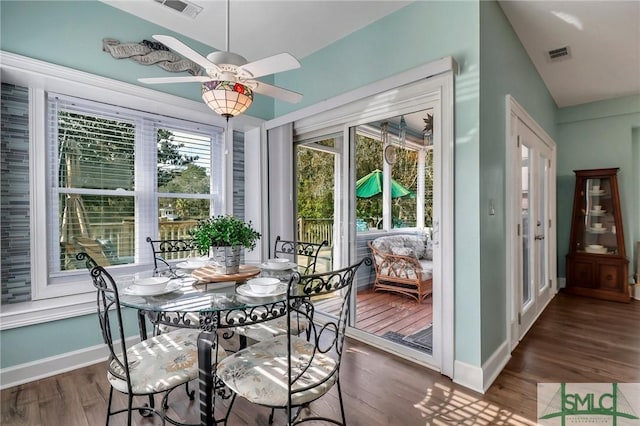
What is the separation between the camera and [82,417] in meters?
1.82

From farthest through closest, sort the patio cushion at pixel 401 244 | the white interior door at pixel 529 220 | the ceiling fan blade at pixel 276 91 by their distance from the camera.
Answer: the patio cushion at pixel 401 244 → the white interior door at pixel 529 220 → the ceiling fan blade at pixel 276 91

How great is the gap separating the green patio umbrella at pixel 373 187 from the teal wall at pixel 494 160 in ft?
2.23

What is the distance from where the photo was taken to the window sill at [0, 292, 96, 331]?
2.13 m

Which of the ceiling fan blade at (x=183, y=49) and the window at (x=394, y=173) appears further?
the window at (x=394, y=173)

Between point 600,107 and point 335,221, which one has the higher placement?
point 600,107

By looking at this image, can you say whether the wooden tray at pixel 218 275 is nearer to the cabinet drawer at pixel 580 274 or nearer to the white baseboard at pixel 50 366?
the white baseboard at pixel 50 366

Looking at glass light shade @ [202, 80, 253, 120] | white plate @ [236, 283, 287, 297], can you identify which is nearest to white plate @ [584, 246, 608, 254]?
white plate @ [236, 283, 287, 297]

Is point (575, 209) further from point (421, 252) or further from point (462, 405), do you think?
point (462, 405)

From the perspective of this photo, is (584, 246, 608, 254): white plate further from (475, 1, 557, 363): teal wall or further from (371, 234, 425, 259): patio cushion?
(371, 234, 425, 259): patio cushion

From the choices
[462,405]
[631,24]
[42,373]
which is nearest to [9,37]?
[42,373]

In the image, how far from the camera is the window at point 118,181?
99.3 inches

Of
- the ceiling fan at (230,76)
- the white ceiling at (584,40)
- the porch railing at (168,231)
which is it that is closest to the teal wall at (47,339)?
the porch railing at (168,231)

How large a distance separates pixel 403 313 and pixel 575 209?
11.2 feet
